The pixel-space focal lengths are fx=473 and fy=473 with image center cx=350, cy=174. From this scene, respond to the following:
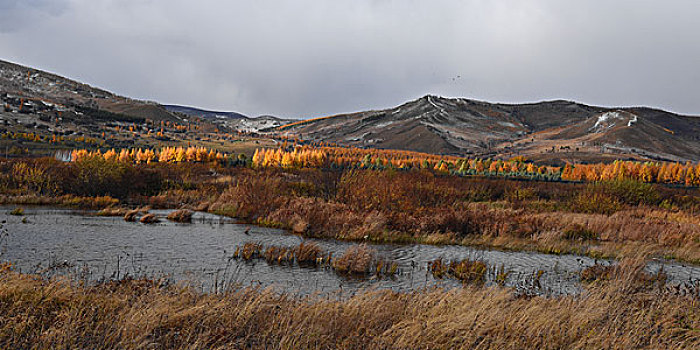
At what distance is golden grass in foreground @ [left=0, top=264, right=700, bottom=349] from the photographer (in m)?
7.64

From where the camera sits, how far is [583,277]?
731 inches

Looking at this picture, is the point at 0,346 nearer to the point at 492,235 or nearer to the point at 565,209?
the point at 492,235

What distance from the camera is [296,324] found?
8688mm

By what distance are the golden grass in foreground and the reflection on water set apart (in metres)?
3.23

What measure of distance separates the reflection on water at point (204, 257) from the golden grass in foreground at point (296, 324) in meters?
3.23

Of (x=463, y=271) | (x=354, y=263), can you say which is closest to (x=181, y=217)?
(x=354, y=263)

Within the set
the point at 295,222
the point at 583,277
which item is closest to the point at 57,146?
the point at 295,222

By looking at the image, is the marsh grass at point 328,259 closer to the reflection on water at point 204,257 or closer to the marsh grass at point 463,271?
the reflection on water at point 204,257

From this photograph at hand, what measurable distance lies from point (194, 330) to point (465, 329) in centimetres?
483

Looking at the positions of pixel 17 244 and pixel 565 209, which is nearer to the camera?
pixel 17 244

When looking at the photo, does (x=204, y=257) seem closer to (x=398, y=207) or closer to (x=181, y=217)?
(x=181, y=217)

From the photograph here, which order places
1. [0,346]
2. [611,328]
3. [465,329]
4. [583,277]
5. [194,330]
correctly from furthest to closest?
[583,277], [611,328], [465,329], [194,330], [0,346]

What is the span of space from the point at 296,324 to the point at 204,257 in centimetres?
1226

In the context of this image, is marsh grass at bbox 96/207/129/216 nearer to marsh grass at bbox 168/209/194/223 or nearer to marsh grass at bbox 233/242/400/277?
marsh grass at bbox 168/209/194/223
